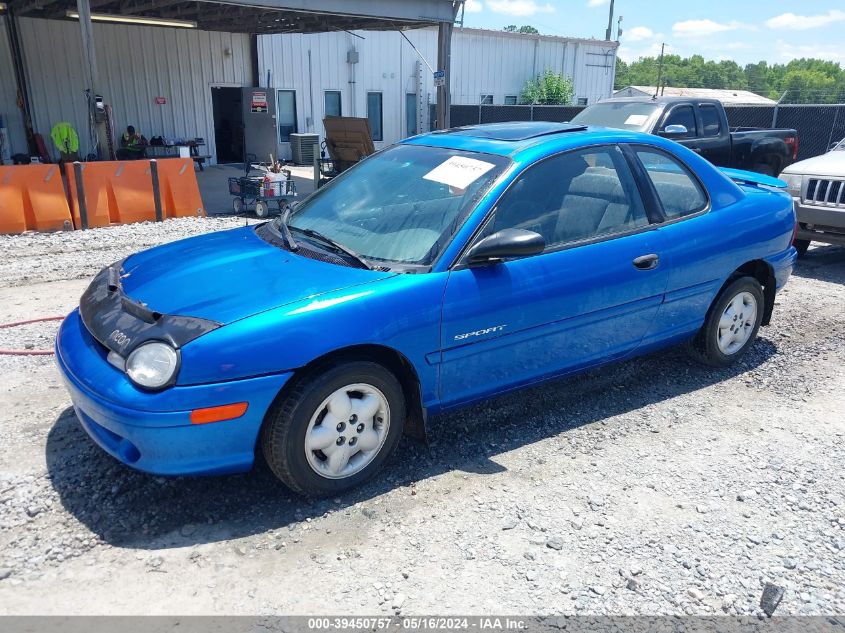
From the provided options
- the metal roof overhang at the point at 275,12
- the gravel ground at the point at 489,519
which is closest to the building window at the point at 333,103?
the metal roof overhang at the point at 275,12

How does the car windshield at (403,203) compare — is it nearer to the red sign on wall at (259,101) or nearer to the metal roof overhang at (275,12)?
the metal roof overhang at (275,12)

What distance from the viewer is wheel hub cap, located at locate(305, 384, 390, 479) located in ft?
10.1

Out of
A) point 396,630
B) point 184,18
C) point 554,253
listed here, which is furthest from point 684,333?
point 184,18

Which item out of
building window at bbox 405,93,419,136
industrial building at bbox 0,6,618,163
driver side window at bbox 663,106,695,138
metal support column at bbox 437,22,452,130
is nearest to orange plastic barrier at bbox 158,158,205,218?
industrial building at bbox 0,6,618,163

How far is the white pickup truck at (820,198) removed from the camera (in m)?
7.56

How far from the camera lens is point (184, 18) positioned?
1727 centimetres

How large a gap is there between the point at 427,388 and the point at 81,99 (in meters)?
17.3

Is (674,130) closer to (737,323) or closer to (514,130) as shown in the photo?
(737,323)

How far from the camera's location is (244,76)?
20.1m

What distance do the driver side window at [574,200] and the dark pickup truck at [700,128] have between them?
5.67 m

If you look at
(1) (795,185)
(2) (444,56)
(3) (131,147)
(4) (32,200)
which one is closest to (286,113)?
(3) (131,147)

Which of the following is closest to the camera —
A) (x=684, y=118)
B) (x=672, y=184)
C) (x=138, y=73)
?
(x=672, y=184)

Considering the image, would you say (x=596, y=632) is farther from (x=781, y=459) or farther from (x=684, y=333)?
(x=684, y=333)

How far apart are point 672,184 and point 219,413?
315cm
